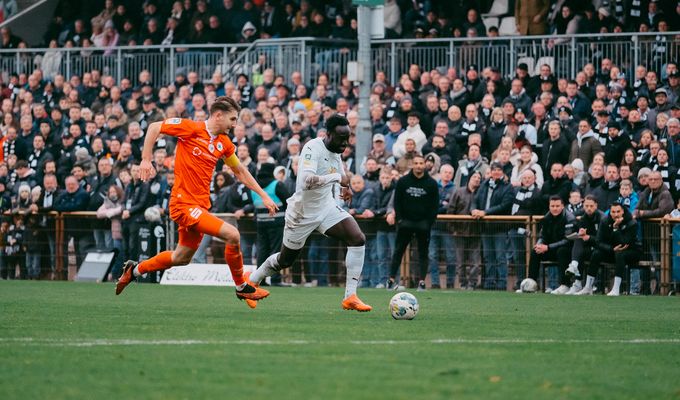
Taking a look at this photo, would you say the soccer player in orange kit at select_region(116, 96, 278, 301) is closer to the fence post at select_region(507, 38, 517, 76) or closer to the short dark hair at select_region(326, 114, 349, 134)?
the short dark hair at select_region(326, 114, 349, 134)

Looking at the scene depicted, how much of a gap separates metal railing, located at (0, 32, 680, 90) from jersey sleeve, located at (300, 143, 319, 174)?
38.2ft

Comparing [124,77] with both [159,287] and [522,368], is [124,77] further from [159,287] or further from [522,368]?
[522,368]

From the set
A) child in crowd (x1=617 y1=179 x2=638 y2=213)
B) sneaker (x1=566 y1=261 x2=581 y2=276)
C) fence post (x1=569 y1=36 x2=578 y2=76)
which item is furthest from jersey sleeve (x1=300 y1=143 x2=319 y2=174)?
fence post (x1=569 y1=36 x2=578 y2=76)

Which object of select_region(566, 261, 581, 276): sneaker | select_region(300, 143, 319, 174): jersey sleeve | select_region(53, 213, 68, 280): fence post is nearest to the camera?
select_region(300, 143, 319, 174): jersey sleeve

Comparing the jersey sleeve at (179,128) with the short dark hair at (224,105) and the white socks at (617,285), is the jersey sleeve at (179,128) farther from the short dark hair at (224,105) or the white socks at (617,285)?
the white socks at (617,285)

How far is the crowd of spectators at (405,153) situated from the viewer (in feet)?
68.6

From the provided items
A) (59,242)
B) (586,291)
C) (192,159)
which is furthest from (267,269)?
(59,242)

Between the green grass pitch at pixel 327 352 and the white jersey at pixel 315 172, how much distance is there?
113 cm

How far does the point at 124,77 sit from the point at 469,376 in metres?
23.9

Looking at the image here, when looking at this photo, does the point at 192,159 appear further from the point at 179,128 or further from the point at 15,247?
the point at 15,247

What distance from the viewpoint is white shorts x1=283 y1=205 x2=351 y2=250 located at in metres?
14.3

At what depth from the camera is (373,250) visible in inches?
870

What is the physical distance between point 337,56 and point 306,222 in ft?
45.4

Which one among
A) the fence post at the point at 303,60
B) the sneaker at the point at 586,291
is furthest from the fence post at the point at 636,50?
the fence post at the point at 303,60
